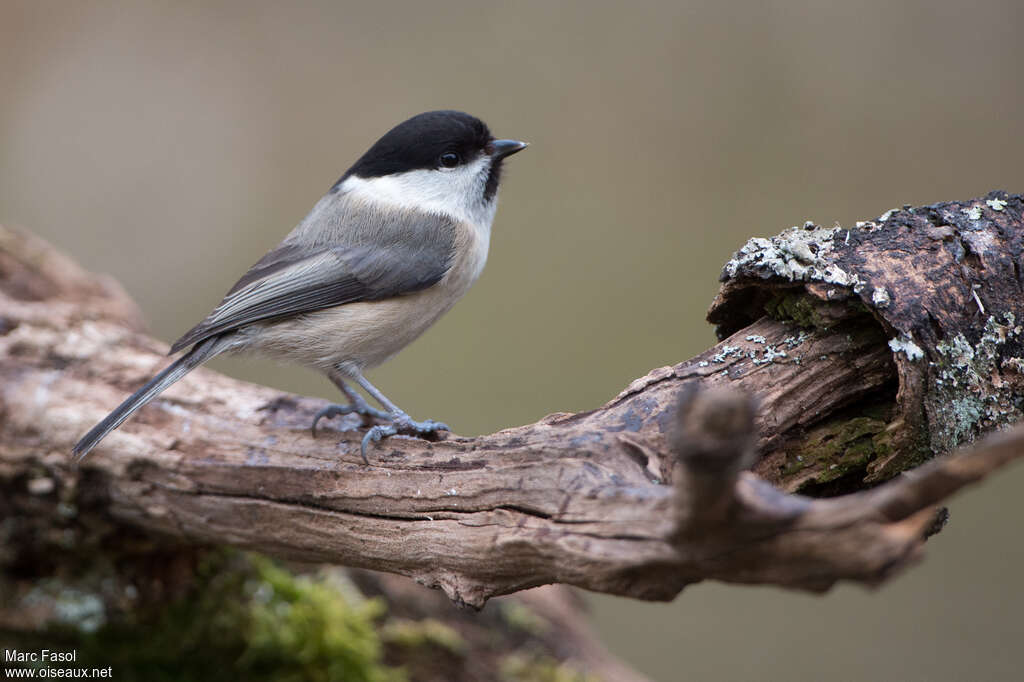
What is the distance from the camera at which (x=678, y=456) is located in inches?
63.7

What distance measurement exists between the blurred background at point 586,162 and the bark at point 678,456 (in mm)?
2195

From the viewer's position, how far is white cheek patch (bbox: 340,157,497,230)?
298cm

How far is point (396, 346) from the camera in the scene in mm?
2883

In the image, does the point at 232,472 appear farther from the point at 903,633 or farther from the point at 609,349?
the point at 903,633

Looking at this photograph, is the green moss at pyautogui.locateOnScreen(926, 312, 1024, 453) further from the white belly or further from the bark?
the white belly

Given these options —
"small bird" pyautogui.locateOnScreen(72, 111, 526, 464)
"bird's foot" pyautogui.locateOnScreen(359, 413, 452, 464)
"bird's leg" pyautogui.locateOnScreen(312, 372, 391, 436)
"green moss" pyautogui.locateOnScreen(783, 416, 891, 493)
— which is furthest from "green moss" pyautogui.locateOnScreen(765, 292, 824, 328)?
"bird's leg" pyautogui.locateOnScreen(312, 372, 391, 436)

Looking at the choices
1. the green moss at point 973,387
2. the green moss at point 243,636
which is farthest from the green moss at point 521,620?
the green moss at point 973,387

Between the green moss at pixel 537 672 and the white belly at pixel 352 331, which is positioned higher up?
the white belly at pixel 352 331

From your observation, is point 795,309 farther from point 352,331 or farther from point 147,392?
point 147,392

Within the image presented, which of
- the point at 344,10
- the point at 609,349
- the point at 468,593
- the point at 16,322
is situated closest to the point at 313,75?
the point at 344,10

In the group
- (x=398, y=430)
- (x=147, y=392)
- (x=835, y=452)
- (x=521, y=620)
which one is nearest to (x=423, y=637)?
(x=521, y=620)

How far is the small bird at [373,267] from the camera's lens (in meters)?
2.73

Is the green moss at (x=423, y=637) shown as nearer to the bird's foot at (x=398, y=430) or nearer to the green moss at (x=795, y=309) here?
the bird's foot at (x=398, y=430)

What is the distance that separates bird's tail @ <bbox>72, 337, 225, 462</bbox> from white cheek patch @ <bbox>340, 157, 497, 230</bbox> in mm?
767
